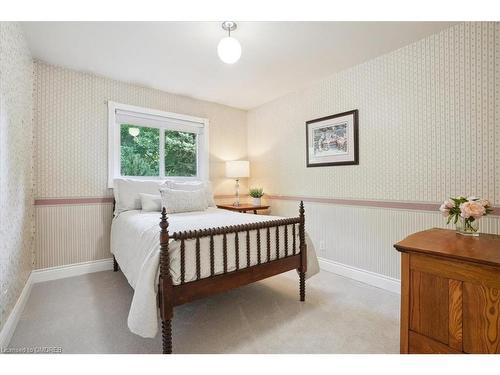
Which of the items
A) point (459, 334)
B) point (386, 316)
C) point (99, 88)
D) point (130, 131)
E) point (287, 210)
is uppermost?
point (99, 88)

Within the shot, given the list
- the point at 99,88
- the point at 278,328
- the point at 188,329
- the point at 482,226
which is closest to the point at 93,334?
the point at 188,329

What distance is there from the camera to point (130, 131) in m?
3.37

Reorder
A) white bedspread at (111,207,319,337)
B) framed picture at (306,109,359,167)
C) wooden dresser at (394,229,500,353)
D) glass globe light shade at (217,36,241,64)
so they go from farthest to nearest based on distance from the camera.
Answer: framed picture at (306,109,359,167) → glass globe light shade at (217,36,241,64) → white bedspread at (111,207,319,337) → wooden dresser at (394,229,500,353)

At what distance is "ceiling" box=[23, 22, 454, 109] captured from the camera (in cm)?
208

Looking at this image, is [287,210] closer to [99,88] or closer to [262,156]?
[262,156]

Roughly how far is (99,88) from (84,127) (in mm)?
511

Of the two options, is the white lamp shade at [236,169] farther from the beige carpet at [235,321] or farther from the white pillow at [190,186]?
the beige carpet at [235,321]

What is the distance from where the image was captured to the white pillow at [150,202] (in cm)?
287

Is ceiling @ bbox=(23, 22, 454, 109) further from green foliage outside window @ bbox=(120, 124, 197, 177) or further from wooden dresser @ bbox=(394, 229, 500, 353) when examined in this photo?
wooden dresser @ bbox=(394, 229, 500, 353)

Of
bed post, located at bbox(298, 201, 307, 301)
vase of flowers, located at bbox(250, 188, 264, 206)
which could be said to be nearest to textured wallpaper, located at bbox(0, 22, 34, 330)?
bed post, located at bbox(298, 201, 307, 301)

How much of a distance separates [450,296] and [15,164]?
2959 mm

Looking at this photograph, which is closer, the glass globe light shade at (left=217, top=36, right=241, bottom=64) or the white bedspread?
the white bedspread

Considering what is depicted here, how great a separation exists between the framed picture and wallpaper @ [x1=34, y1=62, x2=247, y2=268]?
2255 millimetres
